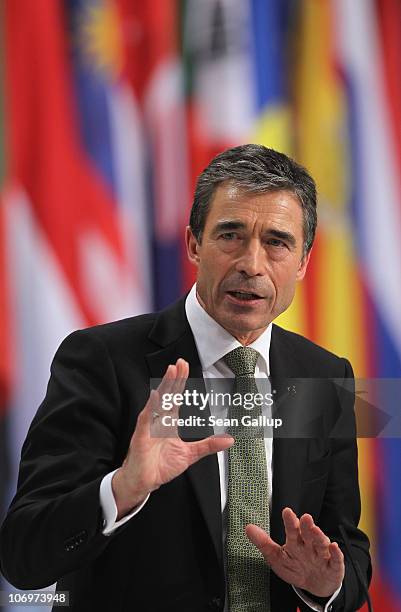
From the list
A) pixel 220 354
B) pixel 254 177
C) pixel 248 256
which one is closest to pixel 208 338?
pixel 220 354

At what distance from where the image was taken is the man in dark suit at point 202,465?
1420 millimetres

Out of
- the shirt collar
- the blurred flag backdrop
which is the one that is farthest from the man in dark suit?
the blurred flag backdrop

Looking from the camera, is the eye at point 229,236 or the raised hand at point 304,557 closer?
the raised hand at point 304,557

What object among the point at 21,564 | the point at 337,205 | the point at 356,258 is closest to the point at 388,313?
the point at 356,258

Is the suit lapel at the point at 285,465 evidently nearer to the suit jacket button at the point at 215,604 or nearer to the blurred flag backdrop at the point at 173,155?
Answer: the suit jacket button at the point at 215,604

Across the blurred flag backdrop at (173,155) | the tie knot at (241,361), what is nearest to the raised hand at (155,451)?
the tie knot at (241,361)

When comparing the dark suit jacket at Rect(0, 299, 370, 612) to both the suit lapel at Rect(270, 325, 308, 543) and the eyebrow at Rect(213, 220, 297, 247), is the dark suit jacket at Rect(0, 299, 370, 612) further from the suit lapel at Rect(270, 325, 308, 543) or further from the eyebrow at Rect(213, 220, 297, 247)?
the eyebrow at Rect(213, 220, 297, 247)

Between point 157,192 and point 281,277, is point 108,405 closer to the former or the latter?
point 281,277

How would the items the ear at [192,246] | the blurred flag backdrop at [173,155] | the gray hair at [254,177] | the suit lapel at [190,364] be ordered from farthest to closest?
the blurred flag backdrop at [173,155] → the ear at [192,246] → the gray hair at [254,177] → the suit lapel at [190,364]

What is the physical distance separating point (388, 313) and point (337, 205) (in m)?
0.38

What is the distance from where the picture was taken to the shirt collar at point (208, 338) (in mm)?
1672

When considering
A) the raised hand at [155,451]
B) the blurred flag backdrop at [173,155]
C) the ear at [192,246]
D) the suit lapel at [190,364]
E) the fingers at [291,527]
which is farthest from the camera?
the blurred flag backdrop at [173,155]

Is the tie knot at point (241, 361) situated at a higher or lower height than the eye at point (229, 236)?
lower

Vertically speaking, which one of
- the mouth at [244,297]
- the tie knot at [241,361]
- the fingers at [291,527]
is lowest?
the fingers at [291,527]
